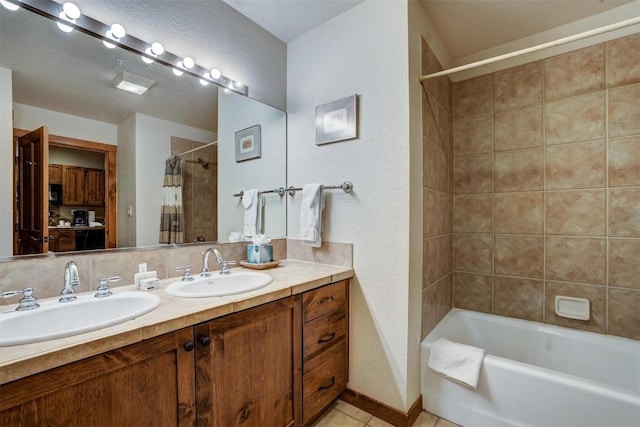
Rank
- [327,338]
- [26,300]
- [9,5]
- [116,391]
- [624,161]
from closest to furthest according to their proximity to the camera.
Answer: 1. [116,391]
2. [26,300]
3. [9,5]
4. [327,338]
5. [624,161]

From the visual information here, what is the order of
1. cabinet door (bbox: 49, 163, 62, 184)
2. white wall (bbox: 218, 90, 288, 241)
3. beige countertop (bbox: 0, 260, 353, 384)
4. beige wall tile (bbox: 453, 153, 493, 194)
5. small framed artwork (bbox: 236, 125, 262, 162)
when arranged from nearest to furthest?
beige countertop (bbox: 0, 260, 353, 384) → cabinet door (bbox: 49, 163, 62, 184) → white wall (bbox: 218, 90, 288, 241) → small framed artwork (bbox: 236, 125, 262, 162) → beige wall tile (bbox: 453, 153, 493, 194)

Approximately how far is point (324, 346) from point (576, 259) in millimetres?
1741

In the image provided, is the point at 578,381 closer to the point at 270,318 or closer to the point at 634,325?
the point at 634,325

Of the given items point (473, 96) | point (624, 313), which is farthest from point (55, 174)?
point (624, 313)

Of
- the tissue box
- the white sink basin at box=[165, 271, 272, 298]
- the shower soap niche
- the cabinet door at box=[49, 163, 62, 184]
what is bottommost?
the shower soap niche

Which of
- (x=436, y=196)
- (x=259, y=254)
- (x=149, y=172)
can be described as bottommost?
(x=259, y=254)

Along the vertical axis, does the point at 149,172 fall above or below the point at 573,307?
above

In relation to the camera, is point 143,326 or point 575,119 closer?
point 143,326

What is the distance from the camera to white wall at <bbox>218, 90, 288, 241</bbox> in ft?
6.02

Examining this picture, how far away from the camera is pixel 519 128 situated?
203 cm

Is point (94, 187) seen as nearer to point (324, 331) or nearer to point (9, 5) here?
point (9, 5)

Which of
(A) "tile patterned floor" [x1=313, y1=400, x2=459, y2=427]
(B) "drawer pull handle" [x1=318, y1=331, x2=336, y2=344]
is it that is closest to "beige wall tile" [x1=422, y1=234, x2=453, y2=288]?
(B) "drawer pull handle" [x1=318, y1=331, x2=336, y2=344]

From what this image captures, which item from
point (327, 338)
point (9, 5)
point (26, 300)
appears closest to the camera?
point (26, 300)

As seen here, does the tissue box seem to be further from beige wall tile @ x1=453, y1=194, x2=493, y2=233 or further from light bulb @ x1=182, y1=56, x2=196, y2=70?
beige wall tile @ x1=453, y1=194, x2=493, y2=233
